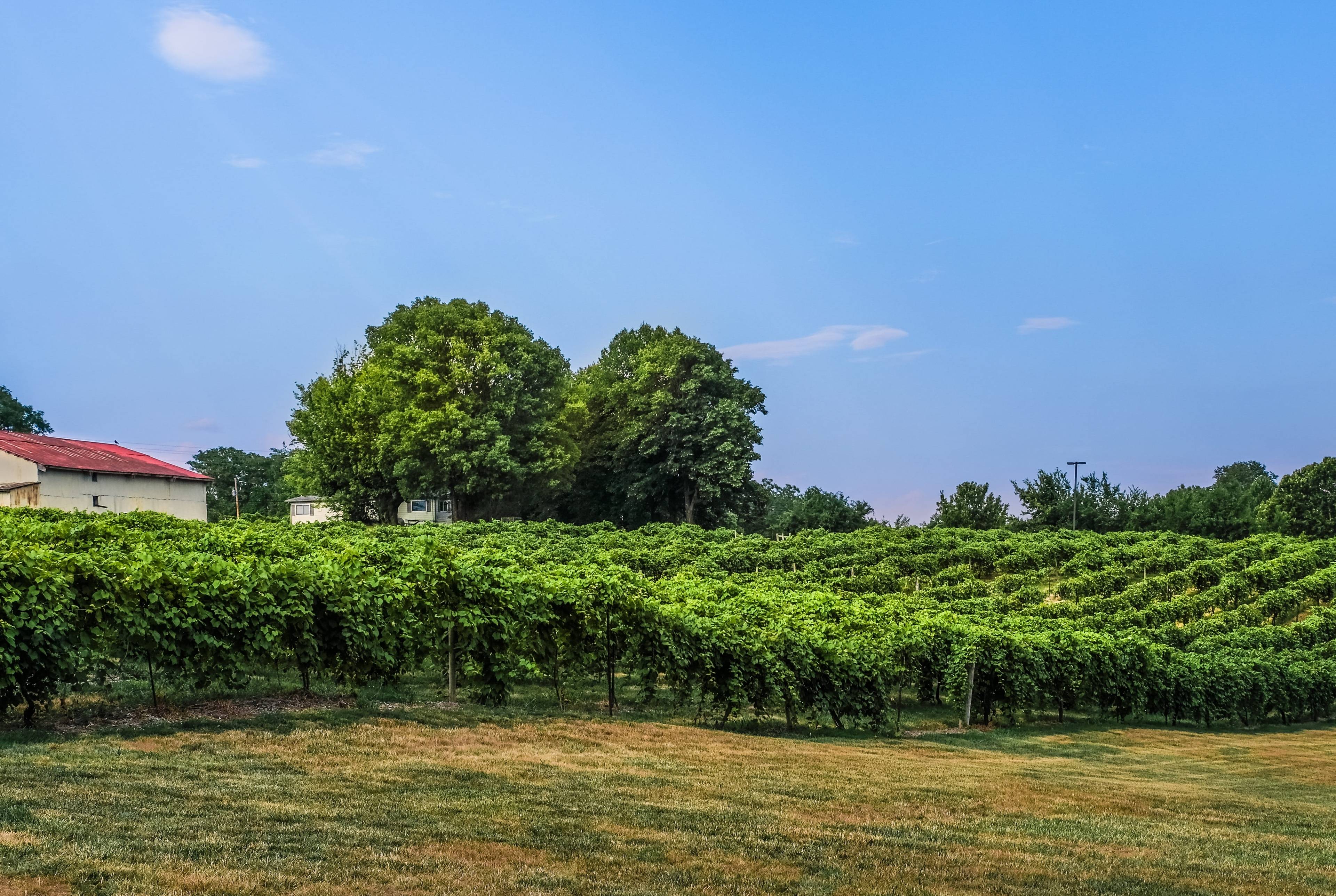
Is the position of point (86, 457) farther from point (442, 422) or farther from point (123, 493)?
point (442, 422)

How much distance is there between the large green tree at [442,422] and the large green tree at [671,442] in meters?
6.25

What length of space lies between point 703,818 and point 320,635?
6.62 m

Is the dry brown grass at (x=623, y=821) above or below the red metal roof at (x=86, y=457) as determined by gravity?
below

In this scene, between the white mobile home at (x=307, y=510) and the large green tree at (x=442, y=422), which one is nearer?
the large green tree at (x=442, y=422)

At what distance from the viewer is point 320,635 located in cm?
1407

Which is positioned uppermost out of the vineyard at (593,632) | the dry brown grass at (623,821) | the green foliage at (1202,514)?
the green foliage at (1202,514)

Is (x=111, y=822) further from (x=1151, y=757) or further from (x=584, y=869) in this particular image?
(x=1151, y=757)

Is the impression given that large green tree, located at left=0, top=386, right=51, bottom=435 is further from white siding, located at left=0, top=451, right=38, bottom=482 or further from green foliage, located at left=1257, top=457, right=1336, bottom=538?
green foliage, located at left=1257, top=457, right=1336, bottom=538

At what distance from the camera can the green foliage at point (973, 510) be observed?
238ft

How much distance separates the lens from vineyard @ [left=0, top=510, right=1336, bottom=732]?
39.6 ft

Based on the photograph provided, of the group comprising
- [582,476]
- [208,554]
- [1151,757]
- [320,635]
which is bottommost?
[1151,757]

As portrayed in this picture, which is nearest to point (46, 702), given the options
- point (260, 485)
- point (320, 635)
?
point (320, 635)

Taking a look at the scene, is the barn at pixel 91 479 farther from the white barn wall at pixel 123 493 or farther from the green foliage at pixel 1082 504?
the green foliage at pixel 1082 504

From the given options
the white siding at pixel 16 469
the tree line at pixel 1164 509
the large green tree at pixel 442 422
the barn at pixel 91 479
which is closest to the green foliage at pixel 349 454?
the large green tree at pixel 442 422
